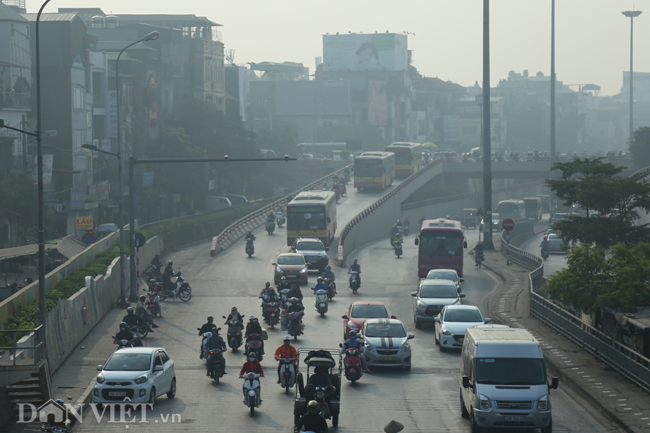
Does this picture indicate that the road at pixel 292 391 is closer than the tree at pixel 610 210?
Yes

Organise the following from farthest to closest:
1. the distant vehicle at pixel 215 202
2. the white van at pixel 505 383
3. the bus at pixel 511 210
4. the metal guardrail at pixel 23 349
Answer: the bus at pixel 511 210 → the distant vehicle at pixel 215 202 → the metal guardrail at pixel 23 349 → the white van at pixel 505 383

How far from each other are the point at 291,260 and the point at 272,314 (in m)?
10.2

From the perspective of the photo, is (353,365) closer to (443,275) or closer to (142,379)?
(142,379)

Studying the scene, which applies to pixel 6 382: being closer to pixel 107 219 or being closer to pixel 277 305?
pixel 277 305

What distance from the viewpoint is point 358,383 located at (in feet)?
70.9

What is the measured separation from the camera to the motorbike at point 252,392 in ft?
58.9

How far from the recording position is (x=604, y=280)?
24.8 meters

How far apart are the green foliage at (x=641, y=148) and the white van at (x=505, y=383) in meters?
73.4

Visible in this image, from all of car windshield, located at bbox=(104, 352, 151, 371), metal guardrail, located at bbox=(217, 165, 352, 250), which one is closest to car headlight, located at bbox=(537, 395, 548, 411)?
car windshield, located at bbox=(104, 352, 151, 371)

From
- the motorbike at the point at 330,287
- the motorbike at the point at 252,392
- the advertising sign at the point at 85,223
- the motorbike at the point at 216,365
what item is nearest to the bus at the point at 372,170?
Answer: the advertising sign at the point at 85,223

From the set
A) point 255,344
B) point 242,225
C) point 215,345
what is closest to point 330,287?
point 255,344

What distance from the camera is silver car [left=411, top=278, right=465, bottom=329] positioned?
30.4m

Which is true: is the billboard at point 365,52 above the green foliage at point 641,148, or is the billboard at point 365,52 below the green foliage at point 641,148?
above

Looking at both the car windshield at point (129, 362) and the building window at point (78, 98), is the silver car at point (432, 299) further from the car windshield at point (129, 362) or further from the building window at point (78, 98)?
the building window at point (78, 98)
